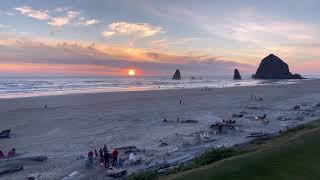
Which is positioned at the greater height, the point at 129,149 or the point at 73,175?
the point at 129,149

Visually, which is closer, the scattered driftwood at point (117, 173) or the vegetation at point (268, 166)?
the vegetation at point (268, 166)

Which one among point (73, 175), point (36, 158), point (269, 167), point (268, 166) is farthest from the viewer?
point (36, 158)

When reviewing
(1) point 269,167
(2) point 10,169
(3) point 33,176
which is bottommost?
(3) point 33,176

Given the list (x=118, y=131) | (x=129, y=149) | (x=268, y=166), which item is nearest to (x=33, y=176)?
(x=129, y=149)

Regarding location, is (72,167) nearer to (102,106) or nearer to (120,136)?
(120,136)

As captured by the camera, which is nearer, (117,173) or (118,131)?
(117,173)

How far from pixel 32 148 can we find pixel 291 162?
2105 cm

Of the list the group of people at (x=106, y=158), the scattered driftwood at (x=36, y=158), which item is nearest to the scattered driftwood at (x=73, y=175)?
the group of people at (x=106, y=158)

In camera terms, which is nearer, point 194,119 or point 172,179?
point 172,179

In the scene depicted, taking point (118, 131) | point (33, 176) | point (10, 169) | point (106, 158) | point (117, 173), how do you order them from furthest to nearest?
point (118, 131) < point (106, 158) < point (10, 169) < point (33, 176) < point (117, 173)

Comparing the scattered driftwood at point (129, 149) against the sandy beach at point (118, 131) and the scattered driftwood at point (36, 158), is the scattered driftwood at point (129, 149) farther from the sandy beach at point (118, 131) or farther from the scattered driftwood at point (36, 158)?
the scattered driftwood at point (36, 158)

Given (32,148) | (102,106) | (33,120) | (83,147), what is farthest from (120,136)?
(102,106)

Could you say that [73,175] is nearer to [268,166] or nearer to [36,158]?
[36,158]

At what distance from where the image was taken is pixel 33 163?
79.9ft
